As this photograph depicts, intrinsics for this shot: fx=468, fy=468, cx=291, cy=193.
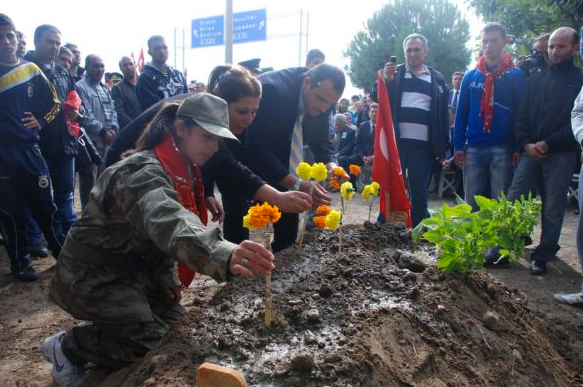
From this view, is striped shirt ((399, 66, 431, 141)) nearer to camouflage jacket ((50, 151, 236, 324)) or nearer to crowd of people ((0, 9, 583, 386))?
crowd of people ((0, 9, 583, 386))

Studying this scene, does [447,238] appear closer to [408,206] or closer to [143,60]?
[408,206]

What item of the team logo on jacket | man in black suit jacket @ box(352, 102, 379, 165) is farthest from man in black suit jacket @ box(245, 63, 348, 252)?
man in black suit jacket @ box(352, 102, 379, 165)

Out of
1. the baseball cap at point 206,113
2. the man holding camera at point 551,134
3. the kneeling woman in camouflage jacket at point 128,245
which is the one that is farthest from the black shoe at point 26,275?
the man holding camera at point 551,134

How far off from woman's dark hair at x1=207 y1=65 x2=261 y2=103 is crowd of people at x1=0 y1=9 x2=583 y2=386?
11mm

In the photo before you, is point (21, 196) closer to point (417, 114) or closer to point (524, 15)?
point (417, 114)

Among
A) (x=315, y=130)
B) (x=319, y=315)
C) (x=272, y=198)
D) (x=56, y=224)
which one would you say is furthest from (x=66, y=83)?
(x=319, y=315)

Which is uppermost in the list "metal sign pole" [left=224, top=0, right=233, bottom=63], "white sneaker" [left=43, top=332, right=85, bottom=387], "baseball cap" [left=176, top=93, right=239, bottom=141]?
"metal sign pole" [left=224, top=0, right=233, bottom=63]

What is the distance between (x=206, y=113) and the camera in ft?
7.63

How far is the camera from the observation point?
5473 millimetres

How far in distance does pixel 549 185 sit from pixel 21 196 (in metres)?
5.28

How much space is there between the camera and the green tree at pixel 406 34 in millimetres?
34719

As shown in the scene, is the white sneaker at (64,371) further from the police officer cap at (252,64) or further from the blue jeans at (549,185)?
the blue jeans at (549,185)

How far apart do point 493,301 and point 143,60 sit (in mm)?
15193

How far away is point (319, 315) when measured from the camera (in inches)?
90.2
